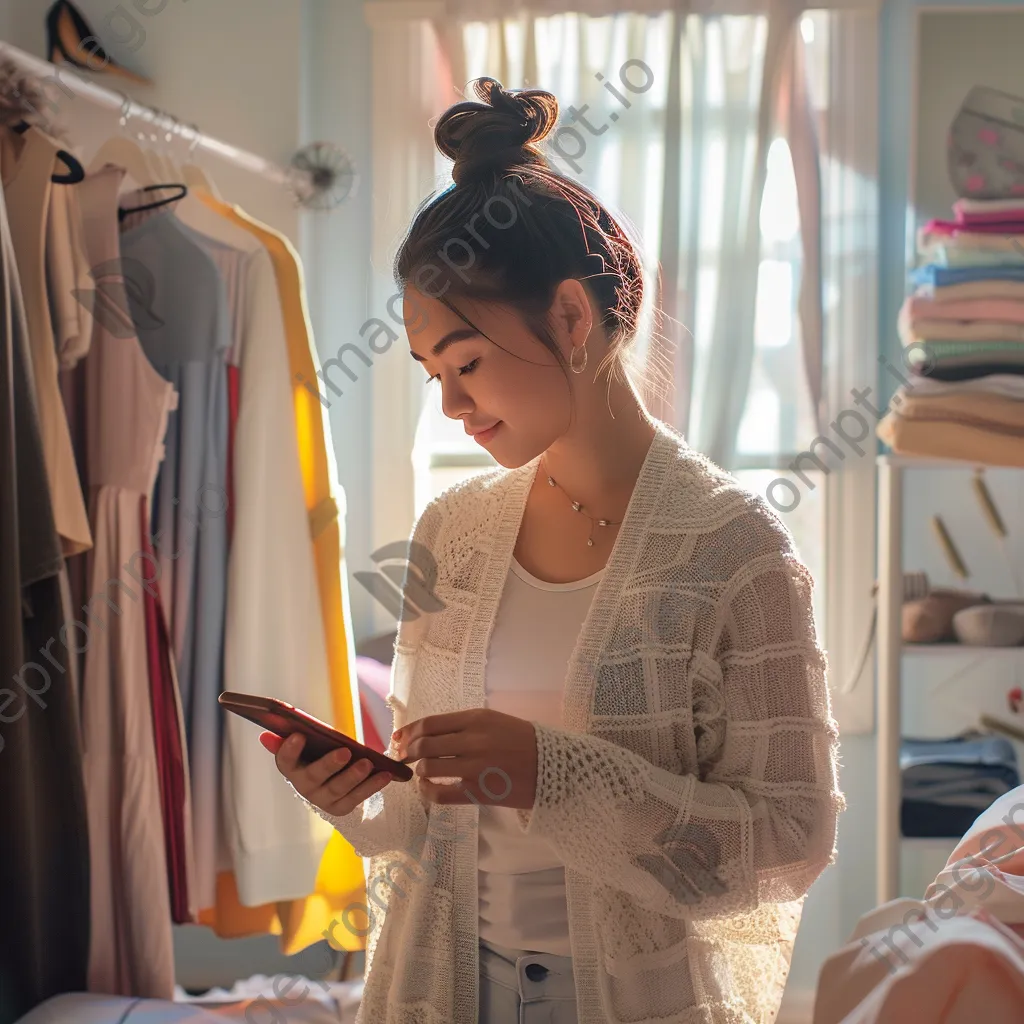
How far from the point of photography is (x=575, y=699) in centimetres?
98

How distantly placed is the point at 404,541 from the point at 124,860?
891 mm

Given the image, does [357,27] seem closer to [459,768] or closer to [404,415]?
[404,415]

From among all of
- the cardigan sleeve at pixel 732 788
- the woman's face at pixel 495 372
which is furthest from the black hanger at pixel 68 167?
the cardigan sleeve at pixel 732 788

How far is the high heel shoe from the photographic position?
6.50 ft

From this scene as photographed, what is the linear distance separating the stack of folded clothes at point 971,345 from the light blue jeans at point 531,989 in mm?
1255

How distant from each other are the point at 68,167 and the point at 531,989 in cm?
120

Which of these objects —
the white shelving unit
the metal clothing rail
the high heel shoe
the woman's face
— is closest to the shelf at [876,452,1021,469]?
the white shelving unit

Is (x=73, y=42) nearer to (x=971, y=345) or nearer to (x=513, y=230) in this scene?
(x=513, y=230)

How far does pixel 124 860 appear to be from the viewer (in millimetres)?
1539

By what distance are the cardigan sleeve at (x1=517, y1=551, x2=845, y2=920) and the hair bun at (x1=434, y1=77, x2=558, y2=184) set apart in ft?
1.49

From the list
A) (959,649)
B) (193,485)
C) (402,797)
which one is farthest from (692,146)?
(402,797)

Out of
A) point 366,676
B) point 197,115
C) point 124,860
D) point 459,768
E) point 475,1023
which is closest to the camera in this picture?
point 459,768

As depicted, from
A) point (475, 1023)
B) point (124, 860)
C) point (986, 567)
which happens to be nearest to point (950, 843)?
point (986, 567)

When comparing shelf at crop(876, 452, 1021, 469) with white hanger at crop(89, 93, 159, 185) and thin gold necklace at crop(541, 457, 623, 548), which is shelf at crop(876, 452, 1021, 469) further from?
white hanger at crop(89, 93, 159, 185)
